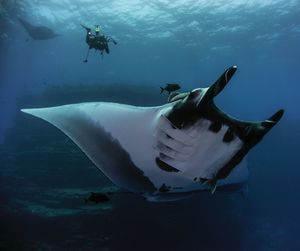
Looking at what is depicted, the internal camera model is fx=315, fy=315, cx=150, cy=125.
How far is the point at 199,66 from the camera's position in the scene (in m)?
28.2

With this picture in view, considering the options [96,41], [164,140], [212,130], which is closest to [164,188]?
[164,140]

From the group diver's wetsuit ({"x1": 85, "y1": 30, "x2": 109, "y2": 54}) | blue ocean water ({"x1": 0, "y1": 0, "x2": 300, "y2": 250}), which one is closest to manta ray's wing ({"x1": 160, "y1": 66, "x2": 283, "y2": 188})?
diver's wetsuit ({"x1": 85, "y1": 30, "x2": 109, "y2": 54})

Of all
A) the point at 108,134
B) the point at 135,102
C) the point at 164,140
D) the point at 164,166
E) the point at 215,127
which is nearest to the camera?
the point at 215,127

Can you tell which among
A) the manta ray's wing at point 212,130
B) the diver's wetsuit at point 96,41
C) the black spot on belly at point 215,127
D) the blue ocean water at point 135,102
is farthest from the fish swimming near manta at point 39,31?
the black spot on belly at point 215,127

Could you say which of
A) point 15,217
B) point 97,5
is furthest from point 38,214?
point 97,5

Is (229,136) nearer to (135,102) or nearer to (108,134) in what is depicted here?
(108,134)

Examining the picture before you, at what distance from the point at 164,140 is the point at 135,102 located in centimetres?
1138

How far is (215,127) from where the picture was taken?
2.62 meters

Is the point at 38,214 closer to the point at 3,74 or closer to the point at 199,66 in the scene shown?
the point at 3,74

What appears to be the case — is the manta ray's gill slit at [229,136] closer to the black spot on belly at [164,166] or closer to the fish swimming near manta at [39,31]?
the black spot on belly at [164,166]

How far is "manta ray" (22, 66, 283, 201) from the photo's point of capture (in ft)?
8.61

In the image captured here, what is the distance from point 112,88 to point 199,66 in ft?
50.9

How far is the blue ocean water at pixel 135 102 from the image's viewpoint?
32.8 ft

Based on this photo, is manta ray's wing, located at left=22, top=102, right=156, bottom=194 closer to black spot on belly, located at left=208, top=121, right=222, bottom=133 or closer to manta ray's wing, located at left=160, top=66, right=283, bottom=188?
manta ray's wing, located at left=160, top=66, right=283, bottom=188
